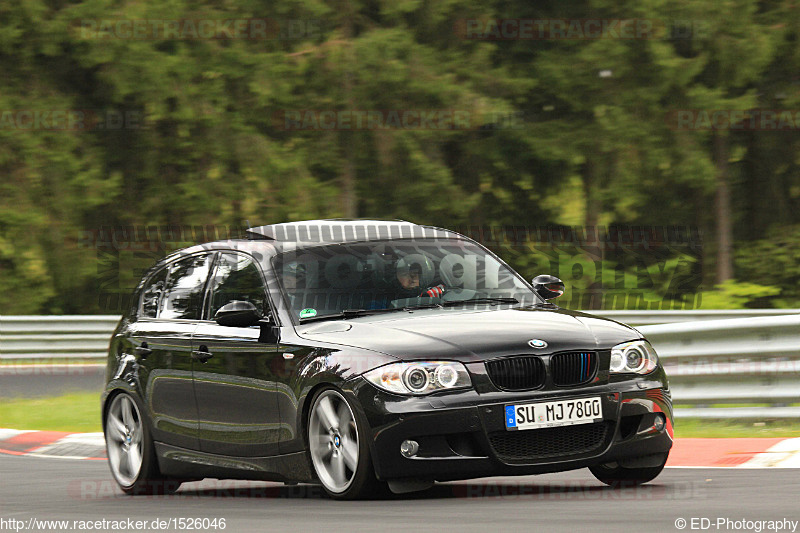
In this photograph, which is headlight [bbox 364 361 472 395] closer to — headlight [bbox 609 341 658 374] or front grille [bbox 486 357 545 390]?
front grille [bbox 486 357 545 390]

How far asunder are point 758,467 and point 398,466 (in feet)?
8.76

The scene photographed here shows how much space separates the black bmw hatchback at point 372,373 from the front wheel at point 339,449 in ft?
0.04

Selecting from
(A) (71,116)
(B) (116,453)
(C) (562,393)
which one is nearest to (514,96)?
(A) (71,116)

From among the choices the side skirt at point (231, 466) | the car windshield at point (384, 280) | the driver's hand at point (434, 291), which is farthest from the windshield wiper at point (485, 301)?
the side skirt at point (231, 466)

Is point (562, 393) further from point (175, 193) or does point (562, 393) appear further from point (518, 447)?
point (175, 193)

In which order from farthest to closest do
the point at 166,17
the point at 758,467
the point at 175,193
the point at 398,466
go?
1. the point at 175,193
2. the point at 166,17
3. the point at 758,467
4. the point at 398,466

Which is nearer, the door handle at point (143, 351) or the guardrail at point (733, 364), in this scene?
the door handle at point (143, 351)

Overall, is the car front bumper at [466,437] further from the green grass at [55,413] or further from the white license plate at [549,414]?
the green grass at [55,413]

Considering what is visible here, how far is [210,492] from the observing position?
9.56 meters

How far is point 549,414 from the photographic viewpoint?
7.48m

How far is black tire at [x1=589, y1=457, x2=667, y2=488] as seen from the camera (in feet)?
26.8

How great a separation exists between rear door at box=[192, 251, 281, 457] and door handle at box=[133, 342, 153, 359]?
0.73 metres

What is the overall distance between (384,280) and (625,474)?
1.84 metres

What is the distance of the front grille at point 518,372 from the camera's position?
7496 mm
